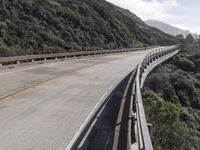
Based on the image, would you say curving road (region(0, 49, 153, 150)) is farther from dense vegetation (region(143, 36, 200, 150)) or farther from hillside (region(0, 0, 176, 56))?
hillside (region(0, 0, 176, 56))

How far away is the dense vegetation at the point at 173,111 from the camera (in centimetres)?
1625

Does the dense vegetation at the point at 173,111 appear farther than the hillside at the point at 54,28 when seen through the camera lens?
No

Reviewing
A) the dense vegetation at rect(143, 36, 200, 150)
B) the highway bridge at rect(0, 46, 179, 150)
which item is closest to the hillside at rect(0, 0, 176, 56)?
the dense vegetation at rect(143, 36, 200, 150)

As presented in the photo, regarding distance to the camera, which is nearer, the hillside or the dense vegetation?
the dense vegetation

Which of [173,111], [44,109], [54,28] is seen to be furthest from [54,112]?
[54,28]

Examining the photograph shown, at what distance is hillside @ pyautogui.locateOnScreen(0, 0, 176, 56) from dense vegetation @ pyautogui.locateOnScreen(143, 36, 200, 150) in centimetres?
1457

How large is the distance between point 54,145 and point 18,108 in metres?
4.10

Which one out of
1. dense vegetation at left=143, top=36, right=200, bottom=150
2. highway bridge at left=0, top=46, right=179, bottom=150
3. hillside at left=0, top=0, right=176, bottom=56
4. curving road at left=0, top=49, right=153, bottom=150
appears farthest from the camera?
hillside at left=0, top=0, right=176, bottom=56

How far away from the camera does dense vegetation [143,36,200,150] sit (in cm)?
1625

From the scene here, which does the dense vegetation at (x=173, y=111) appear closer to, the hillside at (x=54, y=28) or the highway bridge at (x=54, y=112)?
the highway bridge at (x=54, y=112)

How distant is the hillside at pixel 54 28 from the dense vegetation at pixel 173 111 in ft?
47.8

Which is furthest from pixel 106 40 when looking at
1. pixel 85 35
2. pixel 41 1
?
pixel 41 1

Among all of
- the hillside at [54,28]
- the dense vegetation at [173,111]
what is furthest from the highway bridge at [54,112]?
the hillside at [54,28]

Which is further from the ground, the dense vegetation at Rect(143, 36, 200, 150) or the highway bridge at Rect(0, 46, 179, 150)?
the highway bridge at Rect(0, 46, 179, 150)
